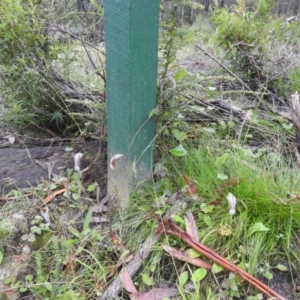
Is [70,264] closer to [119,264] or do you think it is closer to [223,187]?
[119,264]

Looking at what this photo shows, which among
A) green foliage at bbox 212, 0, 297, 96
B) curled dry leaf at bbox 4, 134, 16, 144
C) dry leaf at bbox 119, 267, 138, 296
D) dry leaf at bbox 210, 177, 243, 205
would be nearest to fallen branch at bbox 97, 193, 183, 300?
dry leaf at bbox 119, 267, 138, 296

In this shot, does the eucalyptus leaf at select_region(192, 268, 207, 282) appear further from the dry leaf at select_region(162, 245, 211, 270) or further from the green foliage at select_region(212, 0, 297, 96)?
the green foliage at select_region(212, 0, 297, 96)

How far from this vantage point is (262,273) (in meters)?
1.29

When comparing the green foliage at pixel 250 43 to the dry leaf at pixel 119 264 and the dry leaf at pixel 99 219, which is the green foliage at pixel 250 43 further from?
the dry leaf at pixel 119 264

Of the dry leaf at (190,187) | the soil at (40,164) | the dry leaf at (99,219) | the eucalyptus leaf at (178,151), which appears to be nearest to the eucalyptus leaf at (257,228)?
the dry leaf at (190,187)

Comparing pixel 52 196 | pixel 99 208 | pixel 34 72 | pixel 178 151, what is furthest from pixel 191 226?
pixel 34 72

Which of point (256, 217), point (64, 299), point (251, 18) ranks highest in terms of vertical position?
point (251, 18)

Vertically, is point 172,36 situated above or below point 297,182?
above

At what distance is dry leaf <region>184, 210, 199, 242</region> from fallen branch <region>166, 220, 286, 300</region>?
2cm

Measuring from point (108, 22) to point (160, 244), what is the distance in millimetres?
898

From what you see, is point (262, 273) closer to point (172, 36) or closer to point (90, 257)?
point (90, 257)

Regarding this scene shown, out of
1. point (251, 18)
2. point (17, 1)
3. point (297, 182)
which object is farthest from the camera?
point (251, 18)

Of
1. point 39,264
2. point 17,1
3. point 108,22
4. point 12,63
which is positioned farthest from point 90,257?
point 17,1

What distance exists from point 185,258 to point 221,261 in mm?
135
